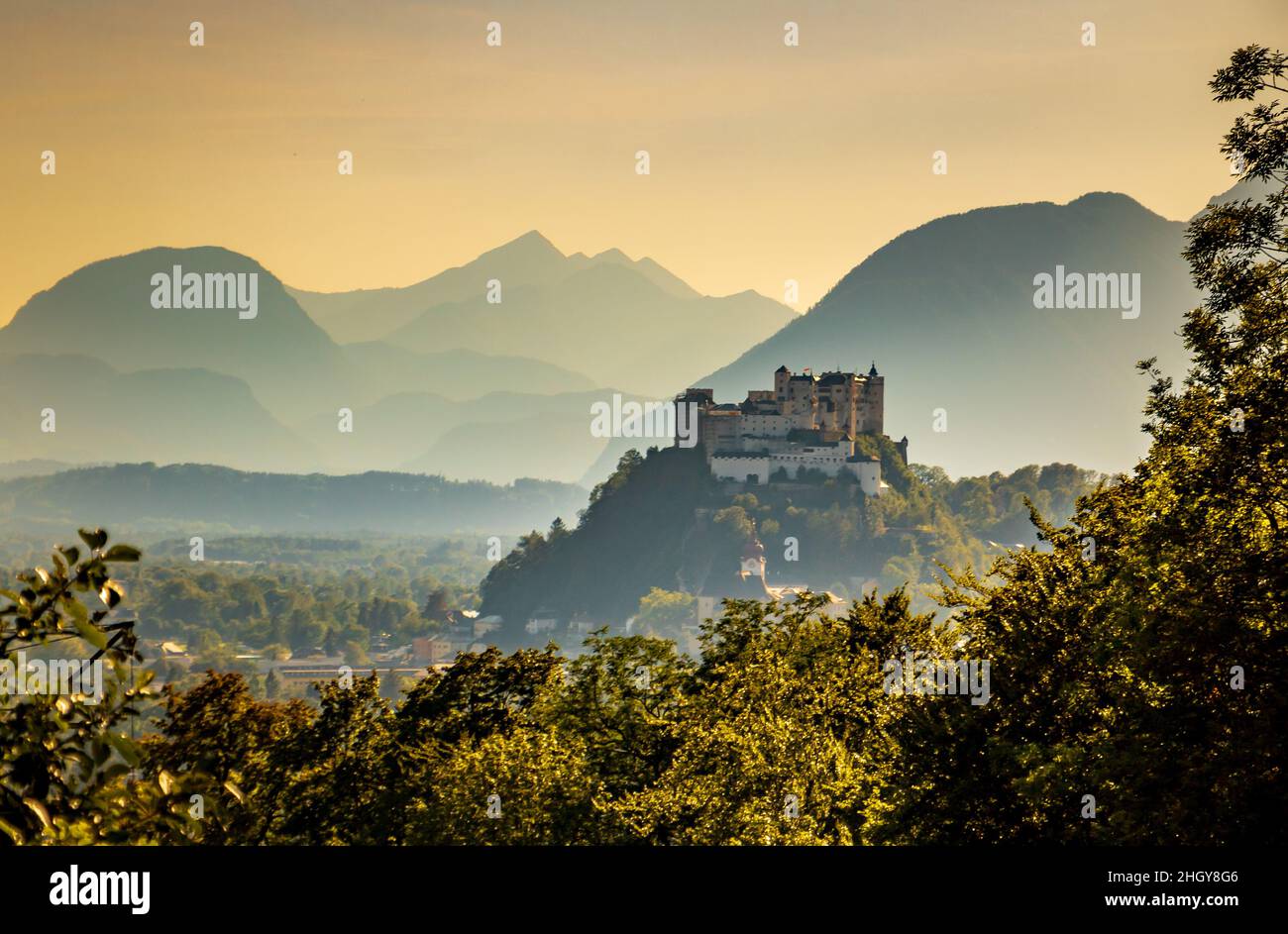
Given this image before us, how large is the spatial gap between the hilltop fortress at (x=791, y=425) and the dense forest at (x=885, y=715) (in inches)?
5402

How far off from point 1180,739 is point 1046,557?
8.74m

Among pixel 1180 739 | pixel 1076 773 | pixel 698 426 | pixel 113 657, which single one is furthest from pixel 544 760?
pixel 698 426

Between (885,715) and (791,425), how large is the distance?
152 metres

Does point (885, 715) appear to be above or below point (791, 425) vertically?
below

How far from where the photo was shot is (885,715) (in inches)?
1009

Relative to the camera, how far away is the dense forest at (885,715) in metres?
4.65

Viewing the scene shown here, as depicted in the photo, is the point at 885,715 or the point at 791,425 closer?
the point at 885,715

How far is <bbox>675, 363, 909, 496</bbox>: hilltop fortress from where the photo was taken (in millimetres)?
172500

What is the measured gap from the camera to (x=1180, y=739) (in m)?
13.6

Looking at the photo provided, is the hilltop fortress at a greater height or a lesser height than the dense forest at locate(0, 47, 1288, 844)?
greater

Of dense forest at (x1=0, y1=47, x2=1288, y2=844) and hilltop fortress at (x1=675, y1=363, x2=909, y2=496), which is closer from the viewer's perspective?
dense forest at (x1=0, y1=47, x2=1288, y2=844)

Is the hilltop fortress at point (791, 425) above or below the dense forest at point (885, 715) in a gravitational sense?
above

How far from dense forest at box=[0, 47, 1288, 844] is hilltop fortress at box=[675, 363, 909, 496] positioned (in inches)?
5402
